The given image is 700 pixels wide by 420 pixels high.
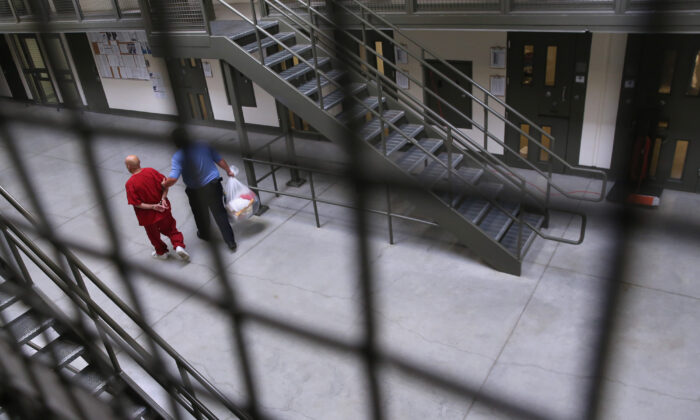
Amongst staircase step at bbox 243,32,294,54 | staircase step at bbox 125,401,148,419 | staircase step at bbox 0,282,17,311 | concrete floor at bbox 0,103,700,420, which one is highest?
staircase step at bbox 243,32,294,54

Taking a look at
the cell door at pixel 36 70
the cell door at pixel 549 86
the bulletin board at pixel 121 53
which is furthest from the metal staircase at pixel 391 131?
the cell door at pixel 36 70

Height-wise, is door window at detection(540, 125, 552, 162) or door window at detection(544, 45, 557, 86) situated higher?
door window at detection(544, 45, 557, 86)

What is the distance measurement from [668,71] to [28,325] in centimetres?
532

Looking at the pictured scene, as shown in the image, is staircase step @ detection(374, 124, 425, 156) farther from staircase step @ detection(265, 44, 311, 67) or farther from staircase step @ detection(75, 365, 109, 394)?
staircase step @ detection(75, 365, 109, 394)

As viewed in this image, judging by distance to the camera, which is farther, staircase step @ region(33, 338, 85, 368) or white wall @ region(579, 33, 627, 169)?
white wall @ region(579, 33, 627, 169)

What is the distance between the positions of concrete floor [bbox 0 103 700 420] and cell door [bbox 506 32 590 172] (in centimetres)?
48

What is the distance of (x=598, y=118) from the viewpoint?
559 cm

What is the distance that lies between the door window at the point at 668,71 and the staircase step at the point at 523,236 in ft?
5.18

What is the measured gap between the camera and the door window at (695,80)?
4766 millimetres

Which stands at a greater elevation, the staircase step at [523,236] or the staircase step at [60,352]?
the staircase step at [60,352]

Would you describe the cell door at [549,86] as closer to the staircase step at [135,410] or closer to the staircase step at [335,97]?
the staircase step at [335,97]

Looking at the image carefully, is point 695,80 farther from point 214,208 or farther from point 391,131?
point 214,208

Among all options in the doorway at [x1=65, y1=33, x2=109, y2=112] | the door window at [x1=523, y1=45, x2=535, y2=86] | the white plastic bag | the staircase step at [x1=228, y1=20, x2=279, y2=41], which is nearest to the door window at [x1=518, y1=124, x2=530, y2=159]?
the door window at [x1=523, y1=45, x2=535, y2=86]

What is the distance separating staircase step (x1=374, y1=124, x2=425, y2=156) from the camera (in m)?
4.81
